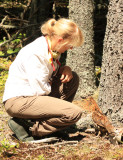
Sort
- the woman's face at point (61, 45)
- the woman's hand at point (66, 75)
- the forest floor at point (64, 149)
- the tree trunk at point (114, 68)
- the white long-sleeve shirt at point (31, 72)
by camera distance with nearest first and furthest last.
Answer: the forest floor at point (64, 149), the white long-sleeve shirt at point (31, 72), the woman's face at point (61, 45), the tree trunk at point (114, 68), the woman's hand at point (66, 75)

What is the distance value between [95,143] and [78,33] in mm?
1382

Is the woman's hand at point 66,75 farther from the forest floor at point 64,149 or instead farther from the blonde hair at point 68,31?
the forest floor at point 64,149

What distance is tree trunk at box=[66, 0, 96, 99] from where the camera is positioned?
4.80 meters

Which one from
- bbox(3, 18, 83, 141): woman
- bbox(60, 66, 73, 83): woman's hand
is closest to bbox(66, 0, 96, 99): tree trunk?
bbox(60, 66, 73, 83): woman's hand

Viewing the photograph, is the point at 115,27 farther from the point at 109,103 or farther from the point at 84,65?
the point at 84,65

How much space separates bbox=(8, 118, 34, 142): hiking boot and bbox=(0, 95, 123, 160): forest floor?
3.4 inches

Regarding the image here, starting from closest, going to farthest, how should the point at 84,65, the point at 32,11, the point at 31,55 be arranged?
the point at 31,55 < the point at 84,65 < the point at 32,11

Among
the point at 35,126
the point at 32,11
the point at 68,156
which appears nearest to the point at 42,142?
the point at 35,126

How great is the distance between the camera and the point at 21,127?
2994 mm

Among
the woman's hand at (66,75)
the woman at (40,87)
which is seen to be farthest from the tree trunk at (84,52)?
the woman at (40,87)

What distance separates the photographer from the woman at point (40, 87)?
2778mm

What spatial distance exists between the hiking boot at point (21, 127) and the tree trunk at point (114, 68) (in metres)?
1.07

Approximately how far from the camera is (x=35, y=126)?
2891mm

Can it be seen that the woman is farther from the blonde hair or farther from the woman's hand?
the woman's hand
